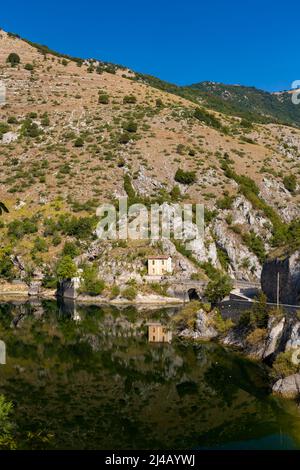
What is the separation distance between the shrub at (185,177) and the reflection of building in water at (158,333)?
188 ft

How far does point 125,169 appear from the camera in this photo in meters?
120

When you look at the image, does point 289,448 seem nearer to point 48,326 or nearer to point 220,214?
point 48,326

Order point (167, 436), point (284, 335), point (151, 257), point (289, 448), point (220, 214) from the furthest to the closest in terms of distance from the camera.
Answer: point (220, 214)
point (151, 257)
point (284, 335)
point (167, 436)
point (289, 448)

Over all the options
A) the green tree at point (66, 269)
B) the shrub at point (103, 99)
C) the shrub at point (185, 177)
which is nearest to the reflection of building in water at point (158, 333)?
the green tree at point (66, 269)

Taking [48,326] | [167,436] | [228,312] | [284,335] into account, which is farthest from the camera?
[48,326]

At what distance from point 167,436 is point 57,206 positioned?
85.8m

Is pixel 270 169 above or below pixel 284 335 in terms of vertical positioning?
above

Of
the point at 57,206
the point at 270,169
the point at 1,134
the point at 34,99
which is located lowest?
the point at 57,206

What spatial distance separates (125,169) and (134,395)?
88727 mm

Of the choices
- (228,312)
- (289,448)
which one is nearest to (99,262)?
(228,312)

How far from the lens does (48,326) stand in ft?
204

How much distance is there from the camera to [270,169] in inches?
4983

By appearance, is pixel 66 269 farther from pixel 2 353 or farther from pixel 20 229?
pixel 2 353

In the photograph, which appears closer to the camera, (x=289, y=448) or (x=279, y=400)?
(x=289, y=448)
